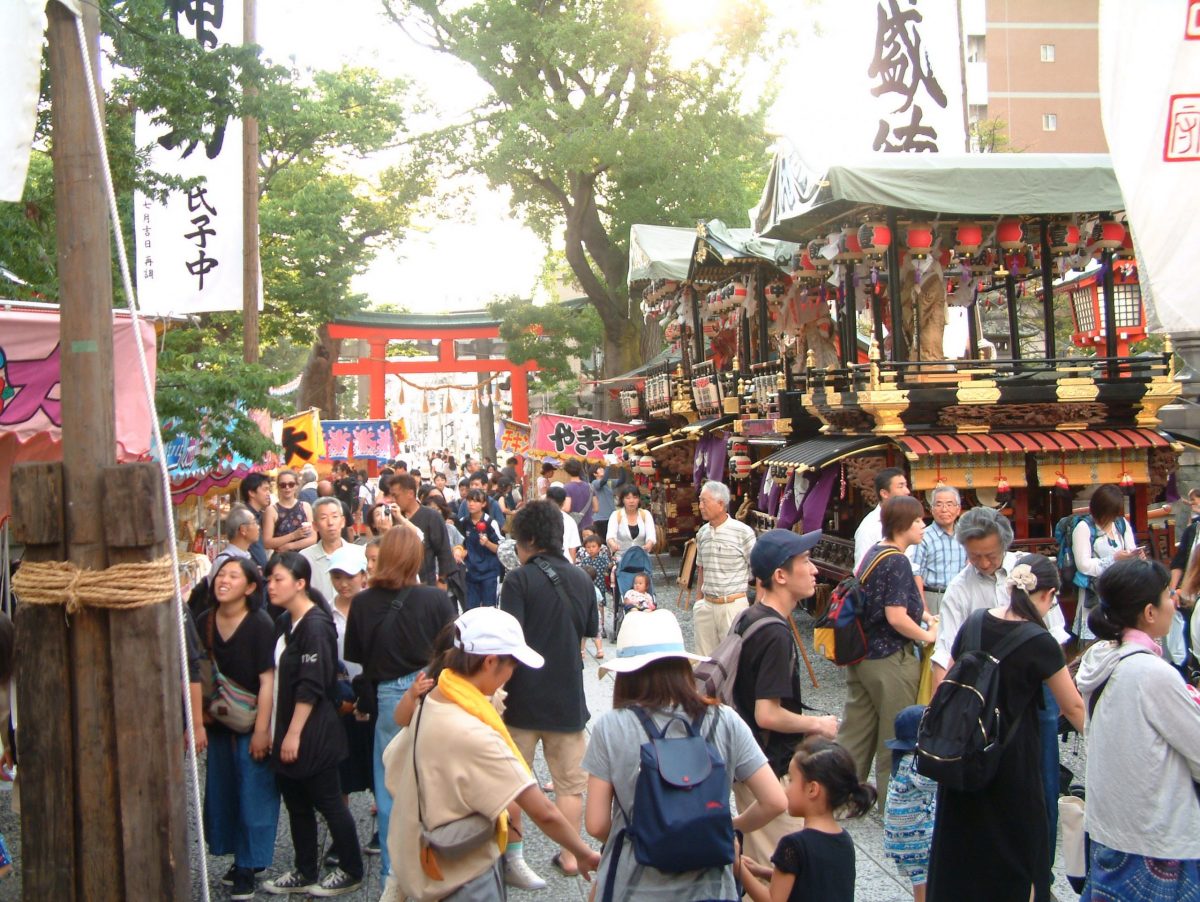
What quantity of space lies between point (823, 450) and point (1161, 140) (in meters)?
8.70

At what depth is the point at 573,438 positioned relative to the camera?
71.4 feet

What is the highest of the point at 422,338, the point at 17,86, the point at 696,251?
the point at 422,338

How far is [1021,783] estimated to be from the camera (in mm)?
3893

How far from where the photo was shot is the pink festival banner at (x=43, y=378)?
18.8 ft

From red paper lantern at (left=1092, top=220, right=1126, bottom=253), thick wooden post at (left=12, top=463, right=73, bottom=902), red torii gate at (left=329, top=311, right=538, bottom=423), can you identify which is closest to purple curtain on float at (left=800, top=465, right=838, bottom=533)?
red paper lantern at (left=1092, top=220, right=1126, bottom=253)

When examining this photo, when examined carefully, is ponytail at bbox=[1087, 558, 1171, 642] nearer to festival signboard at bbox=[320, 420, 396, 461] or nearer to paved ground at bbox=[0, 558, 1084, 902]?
paved ground at bbox=[0, 558, 1084, 902]

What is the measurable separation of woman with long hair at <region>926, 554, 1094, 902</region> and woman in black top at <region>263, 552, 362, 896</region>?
2.72 meters

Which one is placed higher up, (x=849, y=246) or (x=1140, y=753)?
(x=849, y=246)

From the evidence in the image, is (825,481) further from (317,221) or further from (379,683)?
(317,221)

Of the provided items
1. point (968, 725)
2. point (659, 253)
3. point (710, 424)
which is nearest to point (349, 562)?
point (968, 725)

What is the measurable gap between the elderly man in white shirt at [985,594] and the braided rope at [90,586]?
320cm

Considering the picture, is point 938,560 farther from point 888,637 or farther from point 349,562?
point 349,562

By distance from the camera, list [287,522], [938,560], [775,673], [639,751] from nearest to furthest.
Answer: [639,751] → [775,673] → [938,560] → [287,522]

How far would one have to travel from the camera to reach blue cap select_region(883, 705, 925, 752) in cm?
450
